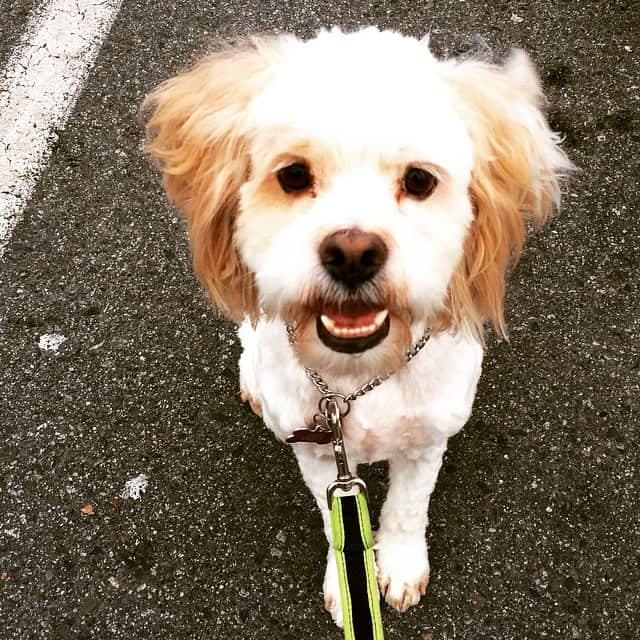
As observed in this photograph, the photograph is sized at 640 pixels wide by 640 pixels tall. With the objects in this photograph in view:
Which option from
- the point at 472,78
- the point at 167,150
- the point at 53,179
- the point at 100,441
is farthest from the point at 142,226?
the point at 472,78

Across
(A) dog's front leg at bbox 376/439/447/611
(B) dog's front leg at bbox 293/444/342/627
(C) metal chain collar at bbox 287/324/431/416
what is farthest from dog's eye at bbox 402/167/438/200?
(A) dog's front leg at bbox 376/439/447/611

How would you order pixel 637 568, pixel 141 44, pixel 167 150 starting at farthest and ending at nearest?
pixel 141 44 < pixel 637 568 < pixel 167 150

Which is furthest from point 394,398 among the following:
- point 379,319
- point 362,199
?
point 362,199

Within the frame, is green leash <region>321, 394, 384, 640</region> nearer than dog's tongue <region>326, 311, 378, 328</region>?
No

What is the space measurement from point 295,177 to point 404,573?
4.53 ft

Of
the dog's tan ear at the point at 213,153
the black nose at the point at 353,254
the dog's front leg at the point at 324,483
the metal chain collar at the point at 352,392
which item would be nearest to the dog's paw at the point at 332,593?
the dog's front leg at the point at 324,483

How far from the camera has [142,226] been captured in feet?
9.78

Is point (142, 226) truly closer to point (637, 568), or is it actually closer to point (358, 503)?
point (358, 503)

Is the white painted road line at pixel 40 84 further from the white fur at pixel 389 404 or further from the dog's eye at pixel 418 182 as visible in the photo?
the dog's eye at pixel 418 182

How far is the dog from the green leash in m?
0.16

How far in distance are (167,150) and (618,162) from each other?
2044 millimetres

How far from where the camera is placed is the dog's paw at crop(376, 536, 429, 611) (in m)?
2.28

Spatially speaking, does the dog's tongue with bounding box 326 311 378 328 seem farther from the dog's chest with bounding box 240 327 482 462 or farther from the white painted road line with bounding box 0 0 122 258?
the white painted road line with bounding box 0 0 122 258

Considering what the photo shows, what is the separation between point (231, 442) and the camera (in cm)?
260
